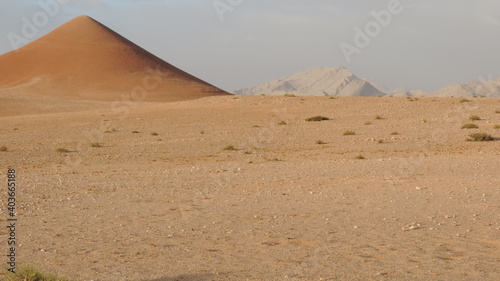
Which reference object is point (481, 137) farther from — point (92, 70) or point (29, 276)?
point (92, 70)

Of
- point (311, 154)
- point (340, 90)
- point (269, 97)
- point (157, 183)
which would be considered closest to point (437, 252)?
point (157, 183)

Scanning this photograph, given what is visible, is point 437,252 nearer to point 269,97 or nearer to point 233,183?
point 233,183

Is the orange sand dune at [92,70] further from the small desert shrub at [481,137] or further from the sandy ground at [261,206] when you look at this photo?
the small desert shrub at [481,137]

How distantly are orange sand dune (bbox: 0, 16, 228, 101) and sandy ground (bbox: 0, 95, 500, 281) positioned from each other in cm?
5651

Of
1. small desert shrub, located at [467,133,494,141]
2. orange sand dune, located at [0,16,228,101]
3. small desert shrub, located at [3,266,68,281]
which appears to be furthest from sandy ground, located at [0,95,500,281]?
orange sand dune, located at [0,16,228,101]

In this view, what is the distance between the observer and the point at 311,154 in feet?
68.1

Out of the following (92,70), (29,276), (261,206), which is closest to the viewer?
(29,276)

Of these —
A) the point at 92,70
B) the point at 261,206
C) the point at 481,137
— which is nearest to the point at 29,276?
the point at 261,206

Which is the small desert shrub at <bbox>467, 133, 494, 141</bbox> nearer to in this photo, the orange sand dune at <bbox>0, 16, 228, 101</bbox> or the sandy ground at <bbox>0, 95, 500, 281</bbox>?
the sandy ground at <bbox>0, 95, 500, 281</bbox>

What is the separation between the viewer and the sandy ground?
776 cm

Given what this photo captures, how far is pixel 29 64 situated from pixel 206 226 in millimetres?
94483

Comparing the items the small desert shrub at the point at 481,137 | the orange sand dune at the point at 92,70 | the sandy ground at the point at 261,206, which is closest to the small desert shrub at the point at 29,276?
the sandy ground at the point at 261,206

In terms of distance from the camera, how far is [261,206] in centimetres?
1155

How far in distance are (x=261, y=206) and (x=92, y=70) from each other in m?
87.0
